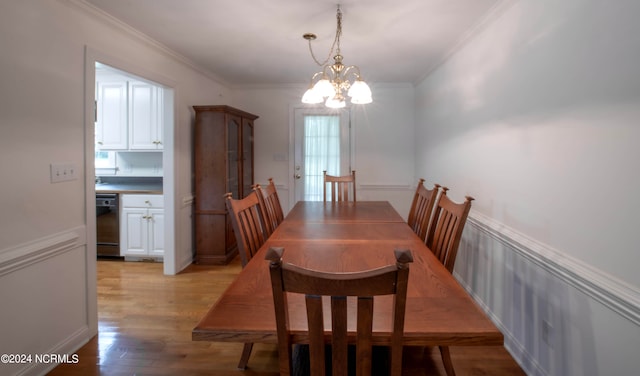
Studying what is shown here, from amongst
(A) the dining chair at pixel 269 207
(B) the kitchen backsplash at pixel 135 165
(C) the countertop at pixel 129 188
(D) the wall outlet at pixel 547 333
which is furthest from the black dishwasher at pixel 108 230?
(D) the wall outlet at pixel 547 333

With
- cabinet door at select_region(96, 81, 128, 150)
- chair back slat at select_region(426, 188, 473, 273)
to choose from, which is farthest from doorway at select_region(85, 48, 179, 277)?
chair back slat at select_region(426, 188, 473, 273)

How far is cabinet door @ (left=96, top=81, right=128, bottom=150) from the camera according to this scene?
398cm

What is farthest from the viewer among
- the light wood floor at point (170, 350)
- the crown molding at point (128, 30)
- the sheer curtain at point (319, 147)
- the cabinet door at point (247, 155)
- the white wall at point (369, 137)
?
the sheer curtain at point (319, 147)

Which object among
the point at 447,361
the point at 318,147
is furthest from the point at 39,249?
the point at 318,147

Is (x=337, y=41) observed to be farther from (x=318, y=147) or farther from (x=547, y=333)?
(x=547, y=333)

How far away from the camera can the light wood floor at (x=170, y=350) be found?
1988mm

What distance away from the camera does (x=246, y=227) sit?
6.15 feet

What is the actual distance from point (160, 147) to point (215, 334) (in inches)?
137

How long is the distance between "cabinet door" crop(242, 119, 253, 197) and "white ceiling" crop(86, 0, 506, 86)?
0.83 m

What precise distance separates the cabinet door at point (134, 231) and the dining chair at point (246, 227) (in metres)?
2.20

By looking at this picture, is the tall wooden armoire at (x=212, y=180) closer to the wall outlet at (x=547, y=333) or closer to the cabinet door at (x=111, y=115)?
the cabinet door at (x=111, y=115)

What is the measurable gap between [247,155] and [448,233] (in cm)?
336

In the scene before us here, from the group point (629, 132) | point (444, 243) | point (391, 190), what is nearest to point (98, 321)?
point (444, 243)

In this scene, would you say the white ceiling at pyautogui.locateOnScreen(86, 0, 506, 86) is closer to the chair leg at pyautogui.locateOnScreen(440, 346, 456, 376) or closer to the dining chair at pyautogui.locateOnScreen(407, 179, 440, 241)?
the dining chair at pyautogui.locateOnScreen(407, 179, 440, 241)
